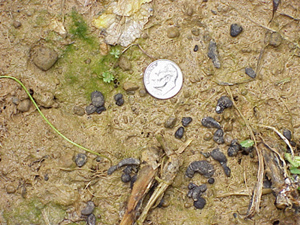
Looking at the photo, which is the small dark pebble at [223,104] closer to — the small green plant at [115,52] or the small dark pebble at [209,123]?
the small dark pebble at [209,123]

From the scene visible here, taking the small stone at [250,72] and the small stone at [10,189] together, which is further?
the small stone at [250,72]

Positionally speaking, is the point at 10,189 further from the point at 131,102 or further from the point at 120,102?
the point at 131,102

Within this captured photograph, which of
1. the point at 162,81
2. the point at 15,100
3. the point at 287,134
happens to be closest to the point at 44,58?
the point at 15,100

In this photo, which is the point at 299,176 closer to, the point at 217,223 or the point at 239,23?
the point at 217,223

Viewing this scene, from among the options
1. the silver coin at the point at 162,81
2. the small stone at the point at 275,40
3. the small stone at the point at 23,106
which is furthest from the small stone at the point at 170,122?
the small stone at the point at 23,106

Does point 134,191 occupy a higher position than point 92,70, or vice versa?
point 92,70

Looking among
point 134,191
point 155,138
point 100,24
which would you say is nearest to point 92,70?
point 100,24

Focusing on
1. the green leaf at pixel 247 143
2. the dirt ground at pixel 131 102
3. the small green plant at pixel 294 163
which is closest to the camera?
the small green plant at pixel 294 163
